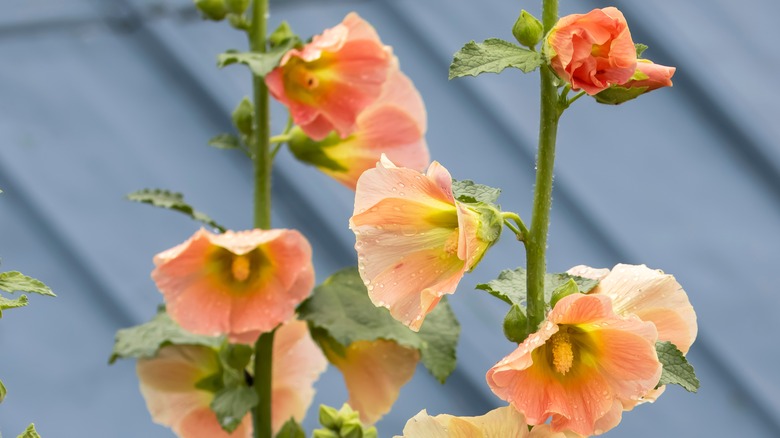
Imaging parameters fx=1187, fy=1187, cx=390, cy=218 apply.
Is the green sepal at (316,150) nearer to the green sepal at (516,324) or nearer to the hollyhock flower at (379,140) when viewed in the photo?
the hollyhock flower at (379,140)

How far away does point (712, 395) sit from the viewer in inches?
47.7

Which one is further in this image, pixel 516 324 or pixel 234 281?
pixel 234 281

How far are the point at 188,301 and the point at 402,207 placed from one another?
0.18 metres

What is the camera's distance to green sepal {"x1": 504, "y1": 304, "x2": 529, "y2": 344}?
1.19 feet

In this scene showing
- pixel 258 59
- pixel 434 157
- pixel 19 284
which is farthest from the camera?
pixel 434 157

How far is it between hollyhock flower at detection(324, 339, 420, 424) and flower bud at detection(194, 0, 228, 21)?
168 mm

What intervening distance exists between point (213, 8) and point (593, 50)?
0.81 feet

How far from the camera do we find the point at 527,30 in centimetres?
37

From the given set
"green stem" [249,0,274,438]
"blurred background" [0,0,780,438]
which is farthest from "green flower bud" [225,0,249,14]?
"blurred background" [0,0,780,438]

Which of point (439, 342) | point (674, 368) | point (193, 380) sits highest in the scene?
point (674, 368)

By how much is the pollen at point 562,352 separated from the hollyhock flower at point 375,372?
0.20 meters

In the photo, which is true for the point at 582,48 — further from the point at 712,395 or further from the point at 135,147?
the point at 712,395

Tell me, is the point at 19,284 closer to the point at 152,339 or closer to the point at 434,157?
the point at 152,339

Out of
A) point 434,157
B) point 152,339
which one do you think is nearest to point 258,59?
point 152,339
